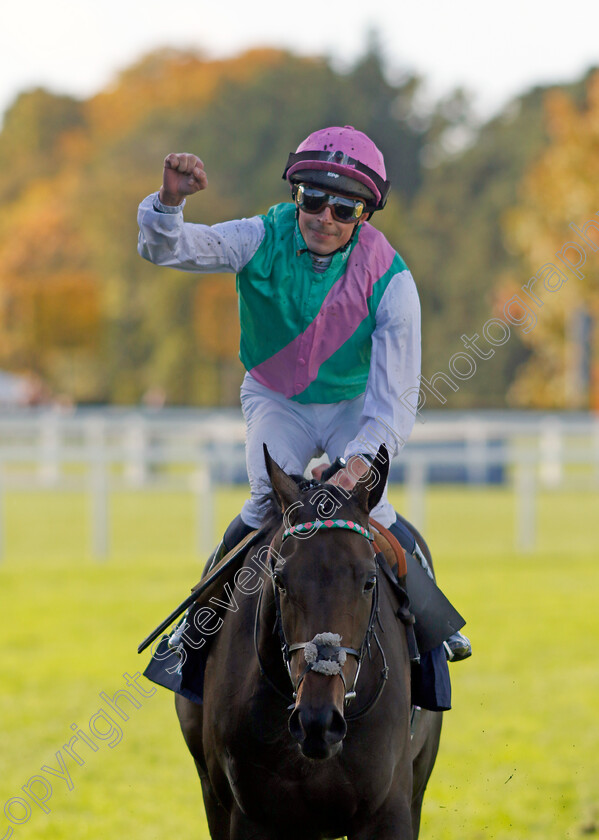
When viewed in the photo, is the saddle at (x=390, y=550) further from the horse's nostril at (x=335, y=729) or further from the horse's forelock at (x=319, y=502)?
the horse's nostril at (x=335, y=729)

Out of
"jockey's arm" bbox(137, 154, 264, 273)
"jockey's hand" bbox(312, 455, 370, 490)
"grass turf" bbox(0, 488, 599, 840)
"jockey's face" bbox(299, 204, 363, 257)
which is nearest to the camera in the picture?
"jockey's hand" bbox(312, 455, 370, 490)

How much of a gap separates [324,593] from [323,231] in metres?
1.35

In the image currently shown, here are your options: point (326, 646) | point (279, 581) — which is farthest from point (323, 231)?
point (326, 646)

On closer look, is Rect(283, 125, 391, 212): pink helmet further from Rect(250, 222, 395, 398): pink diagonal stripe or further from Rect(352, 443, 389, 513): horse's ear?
Rect(352, 443, 389, 513): horse's ear

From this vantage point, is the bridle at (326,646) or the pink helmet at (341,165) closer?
the bridle at (326,646)

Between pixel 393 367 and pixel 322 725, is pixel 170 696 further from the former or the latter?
pixel 322 725

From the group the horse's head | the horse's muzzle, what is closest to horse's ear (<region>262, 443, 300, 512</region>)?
the horse's head

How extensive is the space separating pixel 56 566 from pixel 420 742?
31.9 ft

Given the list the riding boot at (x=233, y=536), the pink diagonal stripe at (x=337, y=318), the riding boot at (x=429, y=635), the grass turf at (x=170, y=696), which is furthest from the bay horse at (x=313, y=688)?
the grass turf at (x=170, y=696)

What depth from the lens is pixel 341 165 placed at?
Answer: 3.91 metres

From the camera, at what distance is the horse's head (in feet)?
9.76

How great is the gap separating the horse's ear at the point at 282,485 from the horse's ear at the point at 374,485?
0.17m

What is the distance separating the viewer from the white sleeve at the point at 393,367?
A: 12.6 ft

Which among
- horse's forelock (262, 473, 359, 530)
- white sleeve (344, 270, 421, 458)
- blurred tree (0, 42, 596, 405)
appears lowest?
horse's forelock (262, 473, 359, 530)
